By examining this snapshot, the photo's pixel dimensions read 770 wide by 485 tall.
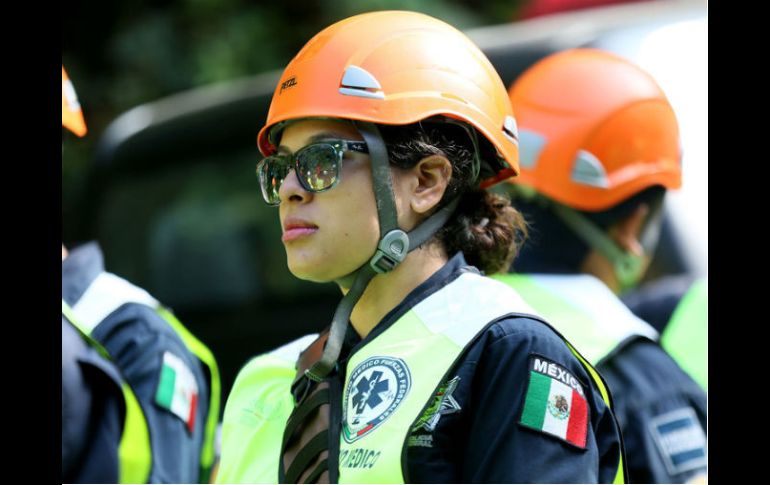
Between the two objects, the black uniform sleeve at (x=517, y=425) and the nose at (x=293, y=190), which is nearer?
the black uniform sleeve at (x=517, y=425)

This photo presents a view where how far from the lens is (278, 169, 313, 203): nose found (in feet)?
8.27

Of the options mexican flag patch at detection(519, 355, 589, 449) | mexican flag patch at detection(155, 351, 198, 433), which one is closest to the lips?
mexican flag patch at detection(519, 355, 589, 449)

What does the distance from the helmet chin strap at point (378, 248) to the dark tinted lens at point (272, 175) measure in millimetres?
183

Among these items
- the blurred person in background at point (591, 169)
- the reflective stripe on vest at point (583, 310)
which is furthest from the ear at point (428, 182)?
the blurred person in background at point (591, 169)

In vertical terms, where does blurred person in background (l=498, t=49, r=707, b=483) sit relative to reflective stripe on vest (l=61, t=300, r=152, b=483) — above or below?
above

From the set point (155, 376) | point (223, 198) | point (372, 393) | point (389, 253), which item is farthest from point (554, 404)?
point (223, 198)

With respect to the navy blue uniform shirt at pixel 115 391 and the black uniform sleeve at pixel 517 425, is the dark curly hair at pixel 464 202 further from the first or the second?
the navy blue uniform shirt at pixel 115 391

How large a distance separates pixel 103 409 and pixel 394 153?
3.33 feet

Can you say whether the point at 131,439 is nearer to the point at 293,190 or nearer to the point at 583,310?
the point at 293,190

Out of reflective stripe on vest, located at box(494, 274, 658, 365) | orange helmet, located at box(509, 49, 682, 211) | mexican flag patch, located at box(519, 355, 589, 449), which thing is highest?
orange helmet, located at box(509, 49, 682, 211)

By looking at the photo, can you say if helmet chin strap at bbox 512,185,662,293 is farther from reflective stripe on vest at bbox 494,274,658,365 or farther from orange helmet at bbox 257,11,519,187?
orange helmet at bbox 257,11,519,187

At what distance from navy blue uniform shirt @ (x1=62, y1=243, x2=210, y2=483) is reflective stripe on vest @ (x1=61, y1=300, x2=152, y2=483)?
0.02 m

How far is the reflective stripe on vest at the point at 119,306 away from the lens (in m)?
3.17
